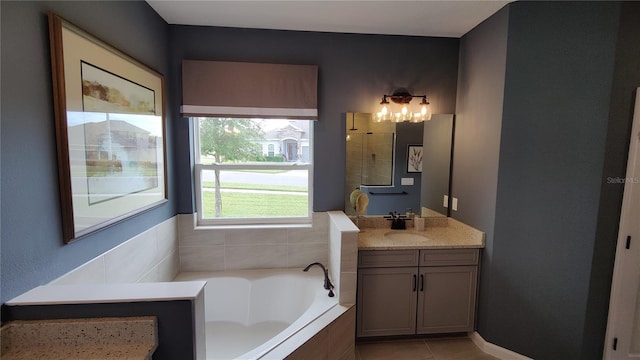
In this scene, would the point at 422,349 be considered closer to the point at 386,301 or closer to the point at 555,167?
the point at 386,301

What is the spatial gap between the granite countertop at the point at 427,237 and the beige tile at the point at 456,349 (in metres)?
0.81

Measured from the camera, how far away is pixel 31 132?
3.72ft

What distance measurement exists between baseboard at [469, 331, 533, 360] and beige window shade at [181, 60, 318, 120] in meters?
2.28

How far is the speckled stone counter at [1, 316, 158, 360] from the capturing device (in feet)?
3.36

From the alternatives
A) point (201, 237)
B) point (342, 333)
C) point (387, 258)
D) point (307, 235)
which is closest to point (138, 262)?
point (201, 237)

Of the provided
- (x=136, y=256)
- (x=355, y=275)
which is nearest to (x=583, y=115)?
(x=355, y=275)

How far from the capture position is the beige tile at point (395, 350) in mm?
2193

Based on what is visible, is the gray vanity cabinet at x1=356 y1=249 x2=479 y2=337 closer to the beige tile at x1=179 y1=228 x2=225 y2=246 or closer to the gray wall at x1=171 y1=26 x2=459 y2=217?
the gray wall at x1=171 y1=26 x2=459 y2=217

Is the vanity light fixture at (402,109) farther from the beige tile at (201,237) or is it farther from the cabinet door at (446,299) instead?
the beige tile at (201,237)

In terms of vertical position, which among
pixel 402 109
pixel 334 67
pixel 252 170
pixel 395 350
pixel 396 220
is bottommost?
pixel 395 350

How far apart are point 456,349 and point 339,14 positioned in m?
2.78

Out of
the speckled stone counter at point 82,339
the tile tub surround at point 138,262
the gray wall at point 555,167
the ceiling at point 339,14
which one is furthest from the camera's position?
the ceiling at point 339,14


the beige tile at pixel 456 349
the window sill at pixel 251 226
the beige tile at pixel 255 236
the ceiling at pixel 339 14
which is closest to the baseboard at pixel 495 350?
the beige tile at pixel 456 349

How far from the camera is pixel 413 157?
2.73 m
